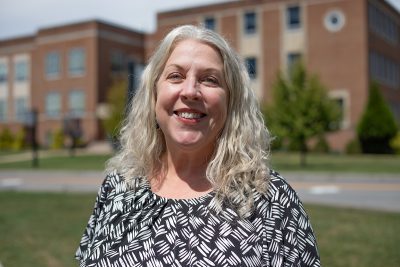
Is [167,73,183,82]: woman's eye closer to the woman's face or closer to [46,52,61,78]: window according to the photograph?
the woman's face

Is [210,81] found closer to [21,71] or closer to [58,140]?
Answer: [58,140]

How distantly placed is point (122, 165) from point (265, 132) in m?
0.78

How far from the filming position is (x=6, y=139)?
4900 centimetres

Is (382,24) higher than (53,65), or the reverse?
(382,24)

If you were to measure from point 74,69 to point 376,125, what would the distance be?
91.6 ft

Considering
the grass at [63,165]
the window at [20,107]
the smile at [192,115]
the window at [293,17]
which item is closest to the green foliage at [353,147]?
the window at [293,17]

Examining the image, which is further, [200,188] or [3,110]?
[3,110]

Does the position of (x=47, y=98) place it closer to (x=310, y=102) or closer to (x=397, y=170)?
(x=310, y=102)

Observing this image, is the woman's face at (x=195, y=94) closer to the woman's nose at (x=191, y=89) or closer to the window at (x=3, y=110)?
the woman's nose at (x=191, y=89)

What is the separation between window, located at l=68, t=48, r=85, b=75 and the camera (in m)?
46.4

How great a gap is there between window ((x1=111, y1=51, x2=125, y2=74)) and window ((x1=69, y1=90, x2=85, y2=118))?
3813mm

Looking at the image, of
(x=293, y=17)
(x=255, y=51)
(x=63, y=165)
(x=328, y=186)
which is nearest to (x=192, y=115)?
(x=328, y=186)

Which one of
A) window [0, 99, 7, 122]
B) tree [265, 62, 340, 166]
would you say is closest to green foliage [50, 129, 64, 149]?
window [0, 99, 7, 122]

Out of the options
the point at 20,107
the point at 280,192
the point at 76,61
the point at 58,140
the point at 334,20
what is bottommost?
the point at 58,140
